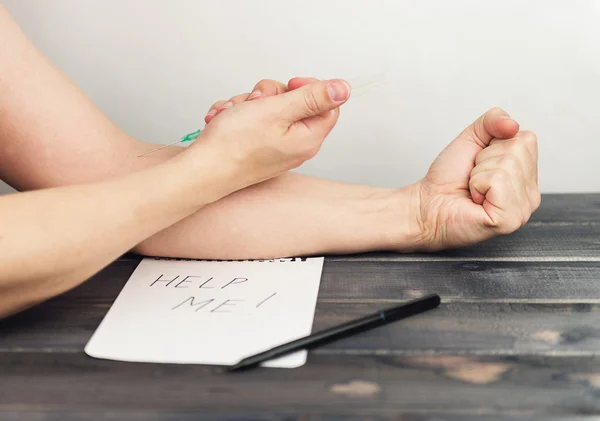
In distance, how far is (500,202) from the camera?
0.88 meters

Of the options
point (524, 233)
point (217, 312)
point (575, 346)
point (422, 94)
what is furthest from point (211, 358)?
point (422, 94)

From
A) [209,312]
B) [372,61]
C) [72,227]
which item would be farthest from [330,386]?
[372,61]

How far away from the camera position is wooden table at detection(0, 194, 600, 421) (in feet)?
2.04

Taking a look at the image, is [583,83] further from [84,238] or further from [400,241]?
[84,238]

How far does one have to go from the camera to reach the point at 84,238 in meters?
0.73

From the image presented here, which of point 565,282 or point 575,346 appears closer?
point 575,346

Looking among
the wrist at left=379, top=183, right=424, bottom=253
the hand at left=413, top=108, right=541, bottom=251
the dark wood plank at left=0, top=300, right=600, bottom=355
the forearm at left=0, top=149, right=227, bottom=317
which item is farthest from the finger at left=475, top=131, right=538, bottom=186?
the forearm at left=0, top=149, right=227, bottom=317

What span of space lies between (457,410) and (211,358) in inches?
10.0

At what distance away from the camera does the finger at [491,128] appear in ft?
3.04

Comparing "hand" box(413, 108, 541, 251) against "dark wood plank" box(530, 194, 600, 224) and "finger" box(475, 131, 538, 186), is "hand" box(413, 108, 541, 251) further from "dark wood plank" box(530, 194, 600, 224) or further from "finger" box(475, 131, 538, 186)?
"dark wood plank" box(530, 194, 600, 224)

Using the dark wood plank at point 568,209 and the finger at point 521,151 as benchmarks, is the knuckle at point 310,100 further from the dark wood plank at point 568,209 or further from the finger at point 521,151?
the dark wood plank at point 568,209

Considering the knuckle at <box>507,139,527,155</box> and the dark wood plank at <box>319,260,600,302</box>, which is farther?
the knuckle at <box>507,139,527,155</box>

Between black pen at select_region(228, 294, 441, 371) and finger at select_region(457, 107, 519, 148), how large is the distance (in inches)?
11.2

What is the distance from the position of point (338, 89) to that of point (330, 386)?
376 millimetres
